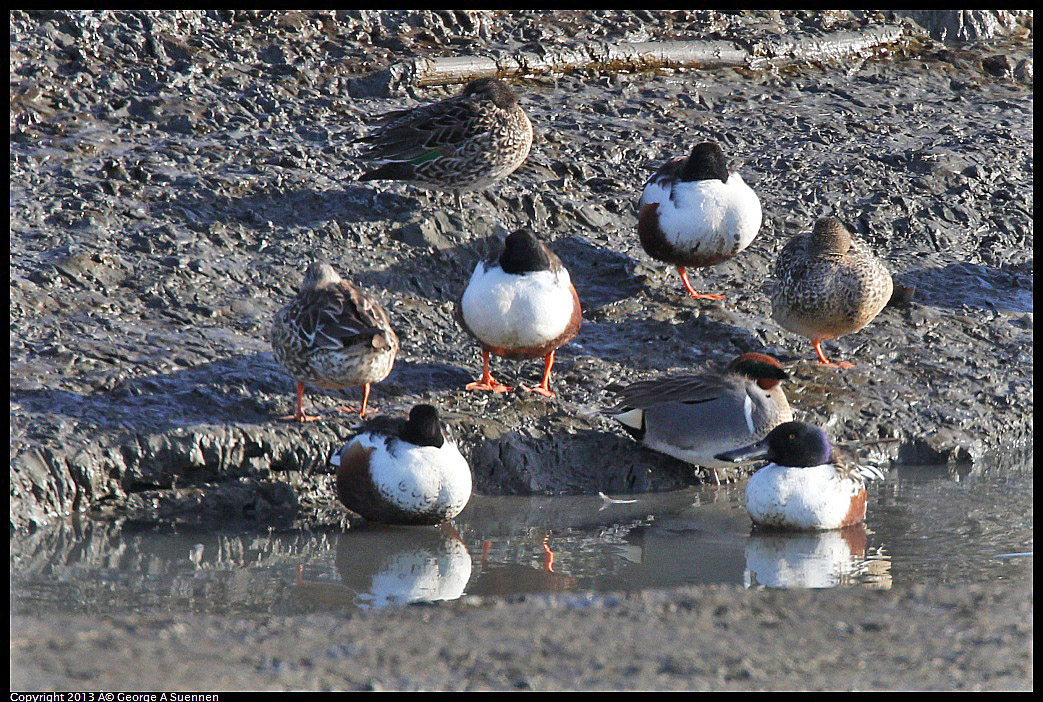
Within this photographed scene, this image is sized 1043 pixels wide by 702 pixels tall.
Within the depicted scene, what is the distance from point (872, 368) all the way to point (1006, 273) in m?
1.63

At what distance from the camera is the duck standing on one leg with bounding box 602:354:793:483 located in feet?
20.6

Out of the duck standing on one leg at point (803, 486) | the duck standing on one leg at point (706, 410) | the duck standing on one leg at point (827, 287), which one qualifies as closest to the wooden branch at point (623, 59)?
the duck standing on one leg at point (827, 287)

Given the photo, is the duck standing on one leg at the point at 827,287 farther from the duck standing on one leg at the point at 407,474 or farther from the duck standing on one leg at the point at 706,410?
the duck standing on one leg at the point at 407,474

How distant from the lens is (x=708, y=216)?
755 centimetres

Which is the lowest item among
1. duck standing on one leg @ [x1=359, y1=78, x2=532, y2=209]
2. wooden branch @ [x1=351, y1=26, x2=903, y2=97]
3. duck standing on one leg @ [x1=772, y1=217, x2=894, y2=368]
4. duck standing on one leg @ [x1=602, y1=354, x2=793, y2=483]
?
duck standing on one leg @ [x1=602, y1=354, x2=793, y2=483]

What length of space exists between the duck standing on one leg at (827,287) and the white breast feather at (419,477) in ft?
7.69

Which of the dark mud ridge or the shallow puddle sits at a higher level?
the dark mud ridge

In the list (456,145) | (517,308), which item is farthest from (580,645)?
(456,145)

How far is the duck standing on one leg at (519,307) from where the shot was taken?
6504 mm

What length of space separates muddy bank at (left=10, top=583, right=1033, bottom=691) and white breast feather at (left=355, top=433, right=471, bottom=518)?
918 mm

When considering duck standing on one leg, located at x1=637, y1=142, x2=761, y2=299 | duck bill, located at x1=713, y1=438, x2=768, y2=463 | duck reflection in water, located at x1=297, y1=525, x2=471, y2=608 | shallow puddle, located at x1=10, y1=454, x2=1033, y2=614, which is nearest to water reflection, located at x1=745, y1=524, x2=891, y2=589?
shallow puddle, located at x1=10, y1=454, x2=1033, y2=614

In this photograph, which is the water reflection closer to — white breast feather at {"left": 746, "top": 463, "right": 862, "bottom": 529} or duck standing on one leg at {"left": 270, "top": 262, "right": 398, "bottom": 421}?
white breast feather at {"left": 746, "top": 463, "right": 862, "bottom": 529}

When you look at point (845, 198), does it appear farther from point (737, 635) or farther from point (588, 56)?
point (737, 635)

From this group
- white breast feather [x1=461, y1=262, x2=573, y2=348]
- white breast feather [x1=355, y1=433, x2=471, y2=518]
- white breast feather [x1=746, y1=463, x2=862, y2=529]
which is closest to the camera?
white breast feather [x1=355, y1=433, x2=471, y2=518]
